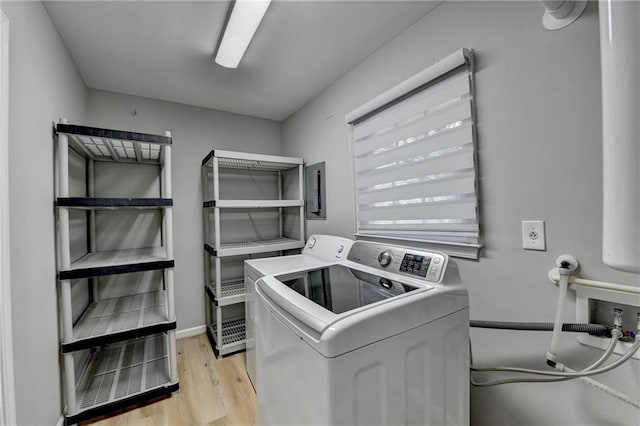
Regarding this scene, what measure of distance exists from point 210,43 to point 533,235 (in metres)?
2.08

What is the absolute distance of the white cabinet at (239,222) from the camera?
90.0 inches

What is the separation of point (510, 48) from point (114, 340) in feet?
8.79

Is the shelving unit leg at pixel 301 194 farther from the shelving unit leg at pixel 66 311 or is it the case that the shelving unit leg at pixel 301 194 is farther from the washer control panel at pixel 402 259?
the shelving unit leg at pixel 66 311

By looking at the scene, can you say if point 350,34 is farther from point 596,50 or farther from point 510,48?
point 596,50

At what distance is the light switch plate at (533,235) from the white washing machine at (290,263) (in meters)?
0.85

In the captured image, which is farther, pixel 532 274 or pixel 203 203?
pixel 203 203

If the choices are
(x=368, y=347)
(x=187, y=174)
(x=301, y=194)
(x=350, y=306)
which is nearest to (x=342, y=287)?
(x=350, y=306)

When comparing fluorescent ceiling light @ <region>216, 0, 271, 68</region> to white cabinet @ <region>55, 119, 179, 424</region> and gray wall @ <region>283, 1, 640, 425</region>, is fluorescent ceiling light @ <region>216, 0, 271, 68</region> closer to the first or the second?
white cabinet @ <region>55, 119, 179, 424</region>

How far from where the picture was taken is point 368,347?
0.74 m

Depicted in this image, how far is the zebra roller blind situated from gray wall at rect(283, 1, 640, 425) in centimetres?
7

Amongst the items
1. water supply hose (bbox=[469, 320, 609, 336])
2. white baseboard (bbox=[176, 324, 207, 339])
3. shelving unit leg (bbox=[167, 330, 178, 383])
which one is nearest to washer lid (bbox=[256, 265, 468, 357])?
water supply hose (bbox=[469, 320, 609, 336])

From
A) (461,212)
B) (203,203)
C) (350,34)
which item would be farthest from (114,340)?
(350,34)

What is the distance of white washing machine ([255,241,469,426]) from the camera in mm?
712

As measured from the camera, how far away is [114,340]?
1.63 m
